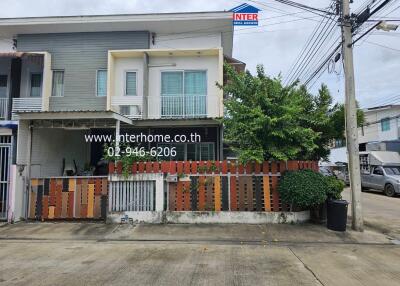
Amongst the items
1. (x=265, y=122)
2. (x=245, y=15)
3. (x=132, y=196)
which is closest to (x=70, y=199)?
(x=132, y=196)

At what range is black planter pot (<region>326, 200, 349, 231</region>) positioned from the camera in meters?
8.91

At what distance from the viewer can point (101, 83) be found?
16.3m

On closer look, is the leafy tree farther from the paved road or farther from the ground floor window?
the ground floor window

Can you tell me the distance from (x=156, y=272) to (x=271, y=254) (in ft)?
8.18

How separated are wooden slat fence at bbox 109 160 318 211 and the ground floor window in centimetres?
608

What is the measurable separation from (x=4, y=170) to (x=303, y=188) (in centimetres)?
914

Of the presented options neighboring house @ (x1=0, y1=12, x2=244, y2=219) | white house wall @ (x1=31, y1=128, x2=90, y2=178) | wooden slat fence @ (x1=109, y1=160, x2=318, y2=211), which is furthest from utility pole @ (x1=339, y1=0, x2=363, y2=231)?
white house wall @ (x1=31, y1=128, x2=90, y2=178)

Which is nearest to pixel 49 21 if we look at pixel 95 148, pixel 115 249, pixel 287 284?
pixel 95 148

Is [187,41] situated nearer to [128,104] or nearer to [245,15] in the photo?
[245,15]

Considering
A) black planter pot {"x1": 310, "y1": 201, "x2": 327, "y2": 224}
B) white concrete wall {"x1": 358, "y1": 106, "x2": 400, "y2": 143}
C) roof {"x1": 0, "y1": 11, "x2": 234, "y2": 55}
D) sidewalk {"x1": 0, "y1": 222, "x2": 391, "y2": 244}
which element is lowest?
sidewalk {"x1": 0, "y1": 222, "x2": 391, "y2": 244}

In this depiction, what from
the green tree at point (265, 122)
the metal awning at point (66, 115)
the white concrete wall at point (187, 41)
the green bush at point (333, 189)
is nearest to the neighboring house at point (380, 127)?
the white concrete wall at point (187, 41)

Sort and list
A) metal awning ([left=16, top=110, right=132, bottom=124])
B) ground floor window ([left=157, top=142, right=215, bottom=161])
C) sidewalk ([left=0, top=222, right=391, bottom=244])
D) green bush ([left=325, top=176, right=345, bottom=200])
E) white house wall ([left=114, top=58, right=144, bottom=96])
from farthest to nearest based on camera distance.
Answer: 1. ground floor window ([left=157, top=142, right=215, bottom=161])
2. white house wall ([left=114, top=58, right=144, bottom=96])
3. metal awning ([left=16, top=110, right=132, bottom=124])
4. green bush ([left=325, top=176, right=345, bottom=200])
5. sidewalk ([left=0, top=222, right=391, bottom=244])

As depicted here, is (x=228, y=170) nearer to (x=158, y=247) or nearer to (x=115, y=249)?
(x=158, y=247)

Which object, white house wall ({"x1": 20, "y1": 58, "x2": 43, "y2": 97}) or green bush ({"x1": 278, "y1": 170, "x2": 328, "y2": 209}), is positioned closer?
green bush ({"x1": 278, "y1": 170, "x2": 328, "y2": 209})
